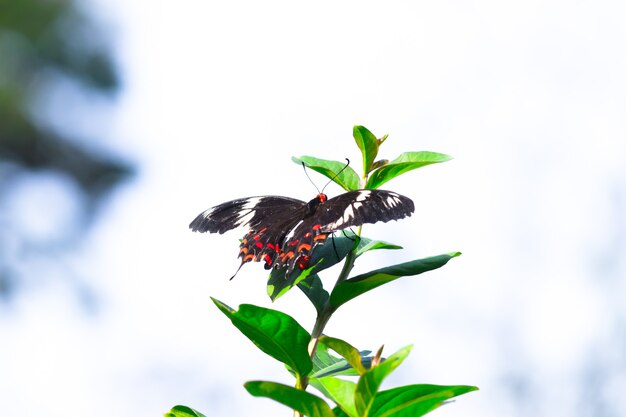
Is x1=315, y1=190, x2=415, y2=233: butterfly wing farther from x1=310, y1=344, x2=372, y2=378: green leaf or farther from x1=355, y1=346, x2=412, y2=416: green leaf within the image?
x1=355, y1=346, x2=412, y2=416: green leaf

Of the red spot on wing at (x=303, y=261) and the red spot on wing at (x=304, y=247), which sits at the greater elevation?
the red spot on wing at (x=304, y=247)

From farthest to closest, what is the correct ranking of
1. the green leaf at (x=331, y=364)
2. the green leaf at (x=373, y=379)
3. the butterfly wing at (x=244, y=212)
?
the butterfly wing at (x=244, y=212)
the green leaf at (x=331, y=364)
the green leaf at (x=373, y=379)

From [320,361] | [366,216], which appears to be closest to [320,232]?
[366,216]

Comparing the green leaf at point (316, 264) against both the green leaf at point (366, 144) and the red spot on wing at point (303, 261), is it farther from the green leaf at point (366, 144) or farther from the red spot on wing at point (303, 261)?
the green leaf at point (366, 144)

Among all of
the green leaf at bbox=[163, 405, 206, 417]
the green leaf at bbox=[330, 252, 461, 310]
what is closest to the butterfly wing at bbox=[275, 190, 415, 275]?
the green leaf at bbox=[330, 252, 461, 310]

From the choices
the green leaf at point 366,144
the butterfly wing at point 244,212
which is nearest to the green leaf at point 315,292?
the green leaf at point 366,144

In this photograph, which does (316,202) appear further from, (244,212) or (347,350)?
(347,350)
